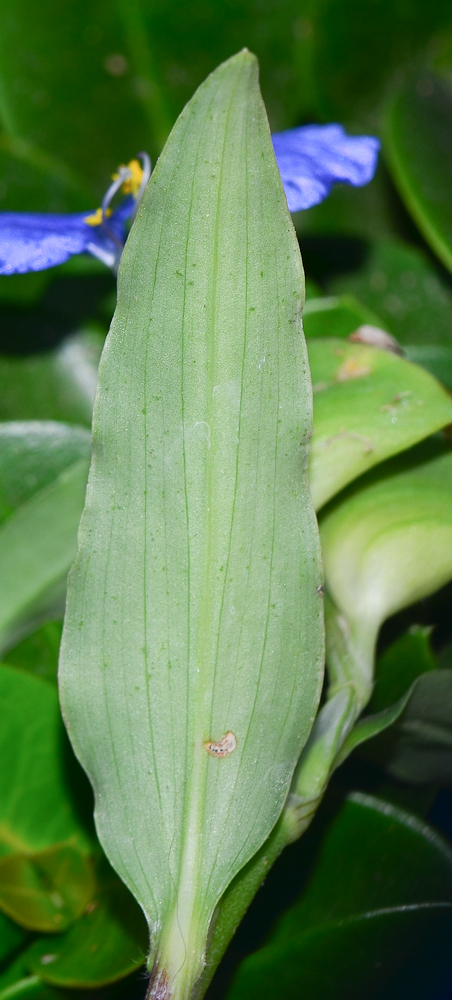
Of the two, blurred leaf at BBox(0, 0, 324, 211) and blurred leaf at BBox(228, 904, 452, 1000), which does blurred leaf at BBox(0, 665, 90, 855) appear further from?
blurred leaf at BBox(0, 0, 324, 211)

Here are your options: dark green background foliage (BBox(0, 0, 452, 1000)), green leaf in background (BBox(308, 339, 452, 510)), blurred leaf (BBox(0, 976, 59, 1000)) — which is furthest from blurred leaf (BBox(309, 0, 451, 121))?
blurred leaf (BBox(0, 976, 59, 1000))

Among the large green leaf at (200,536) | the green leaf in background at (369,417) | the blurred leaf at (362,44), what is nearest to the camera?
the large green leaf at (200,536)

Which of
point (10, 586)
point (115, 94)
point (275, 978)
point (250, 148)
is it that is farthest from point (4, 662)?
point (115, 94)

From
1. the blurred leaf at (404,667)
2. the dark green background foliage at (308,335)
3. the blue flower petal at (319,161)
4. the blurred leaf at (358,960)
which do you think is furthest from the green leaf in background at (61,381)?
the blurred leaf at (358,960)

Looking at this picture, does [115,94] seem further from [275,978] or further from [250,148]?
[275,978]

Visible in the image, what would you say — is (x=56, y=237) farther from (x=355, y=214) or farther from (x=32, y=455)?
(x=355, y=214)

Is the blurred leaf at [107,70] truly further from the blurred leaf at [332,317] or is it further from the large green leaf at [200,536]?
the large green leaf at [200,536]
